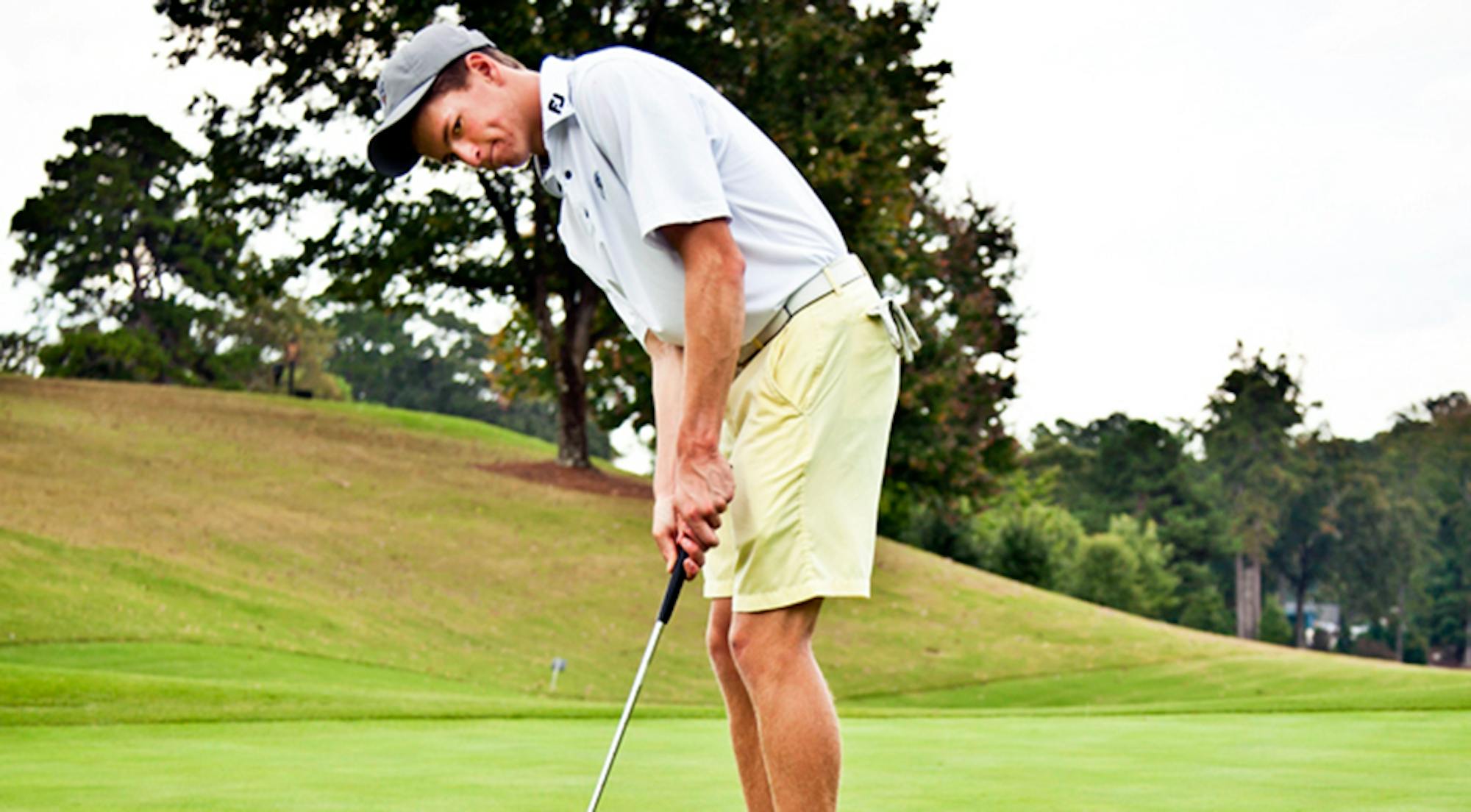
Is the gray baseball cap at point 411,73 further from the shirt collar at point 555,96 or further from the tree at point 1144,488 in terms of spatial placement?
the tree at point 1144,488

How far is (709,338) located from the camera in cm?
255

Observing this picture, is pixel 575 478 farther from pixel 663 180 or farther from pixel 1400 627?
pixel 1400 627

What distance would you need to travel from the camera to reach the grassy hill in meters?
14.7

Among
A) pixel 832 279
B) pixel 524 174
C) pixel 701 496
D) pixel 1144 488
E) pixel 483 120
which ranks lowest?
pixel 701 496

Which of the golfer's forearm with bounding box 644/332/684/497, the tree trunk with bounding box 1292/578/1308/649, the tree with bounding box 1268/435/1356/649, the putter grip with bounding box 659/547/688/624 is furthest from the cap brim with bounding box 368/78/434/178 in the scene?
the tree trunk with bounding box 1292/578/1308/649

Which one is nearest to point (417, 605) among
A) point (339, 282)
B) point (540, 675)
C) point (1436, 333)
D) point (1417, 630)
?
point (540, 675)

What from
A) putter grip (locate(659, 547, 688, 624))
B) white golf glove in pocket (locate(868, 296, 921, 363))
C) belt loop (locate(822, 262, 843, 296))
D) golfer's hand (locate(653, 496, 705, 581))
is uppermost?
belt loop (locate(822, 262, 843, 296))

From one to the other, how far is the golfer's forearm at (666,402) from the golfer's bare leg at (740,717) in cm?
27

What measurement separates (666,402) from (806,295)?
44 centimetres

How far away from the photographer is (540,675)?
54.6ft

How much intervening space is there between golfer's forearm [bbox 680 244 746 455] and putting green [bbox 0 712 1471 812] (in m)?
1.42

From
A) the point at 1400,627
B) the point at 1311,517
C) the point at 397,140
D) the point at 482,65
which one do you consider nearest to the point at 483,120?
the point at 482,65

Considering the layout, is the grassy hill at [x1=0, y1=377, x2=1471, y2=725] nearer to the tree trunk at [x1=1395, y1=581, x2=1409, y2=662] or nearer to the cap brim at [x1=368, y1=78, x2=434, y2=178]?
the cap brim at [x1=368, y1=78, x2=434, y2=178]

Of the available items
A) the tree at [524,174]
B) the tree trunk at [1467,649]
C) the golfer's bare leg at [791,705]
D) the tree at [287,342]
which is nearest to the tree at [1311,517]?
the tree trunk at [1467,649]
